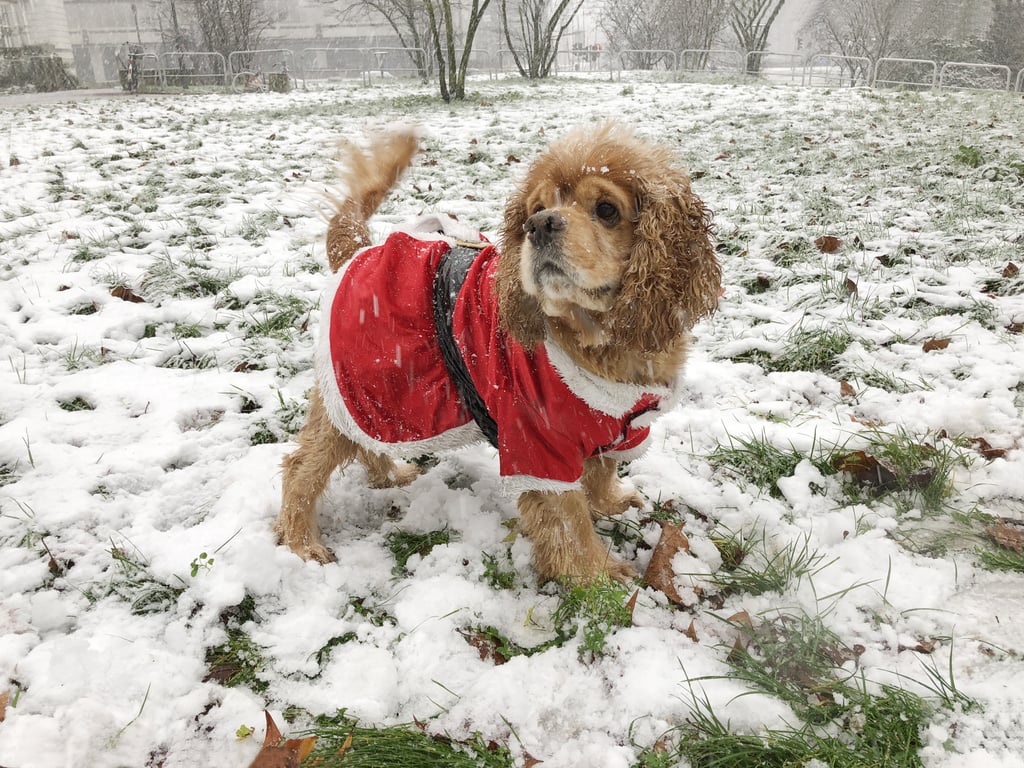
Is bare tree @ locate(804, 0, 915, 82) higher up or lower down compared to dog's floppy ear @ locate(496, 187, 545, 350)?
higher up

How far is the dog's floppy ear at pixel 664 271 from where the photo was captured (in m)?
1.91

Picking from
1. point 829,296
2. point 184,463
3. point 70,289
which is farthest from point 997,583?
point 70,289

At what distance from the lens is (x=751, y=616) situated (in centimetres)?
191

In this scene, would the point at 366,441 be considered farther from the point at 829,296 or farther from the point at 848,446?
the point at 829,296

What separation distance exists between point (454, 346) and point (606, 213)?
70 centimetres

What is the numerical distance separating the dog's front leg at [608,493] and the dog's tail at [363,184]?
4.41 feet

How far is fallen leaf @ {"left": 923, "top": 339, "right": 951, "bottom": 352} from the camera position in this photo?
10.3 ft

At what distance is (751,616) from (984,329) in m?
2.39

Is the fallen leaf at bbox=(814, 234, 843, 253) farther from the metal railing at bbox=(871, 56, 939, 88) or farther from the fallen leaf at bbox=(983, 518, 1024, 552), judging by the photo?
the metal railing at bbox=(871, 56, 939, 88)

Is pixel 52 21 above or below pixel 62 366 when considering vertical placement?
above

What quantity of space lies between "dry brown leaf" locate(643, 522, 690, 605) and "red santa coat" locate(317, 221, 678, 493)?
0.32 metres

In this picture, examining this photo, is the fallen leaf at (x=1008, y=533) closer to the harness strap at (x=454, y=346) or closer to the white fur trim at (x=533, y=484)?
the white fur trim at (x=533, y=484)

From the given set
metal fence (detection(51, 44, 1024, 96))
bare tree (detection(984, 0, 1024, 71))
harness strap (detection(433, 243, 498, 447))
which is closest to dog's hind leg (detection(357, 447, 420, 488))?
harness strap (detection(433, 243, 498, 447))

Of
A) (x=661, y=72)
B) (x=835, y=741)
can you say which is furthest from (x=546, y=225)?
(x=661, y=72)
